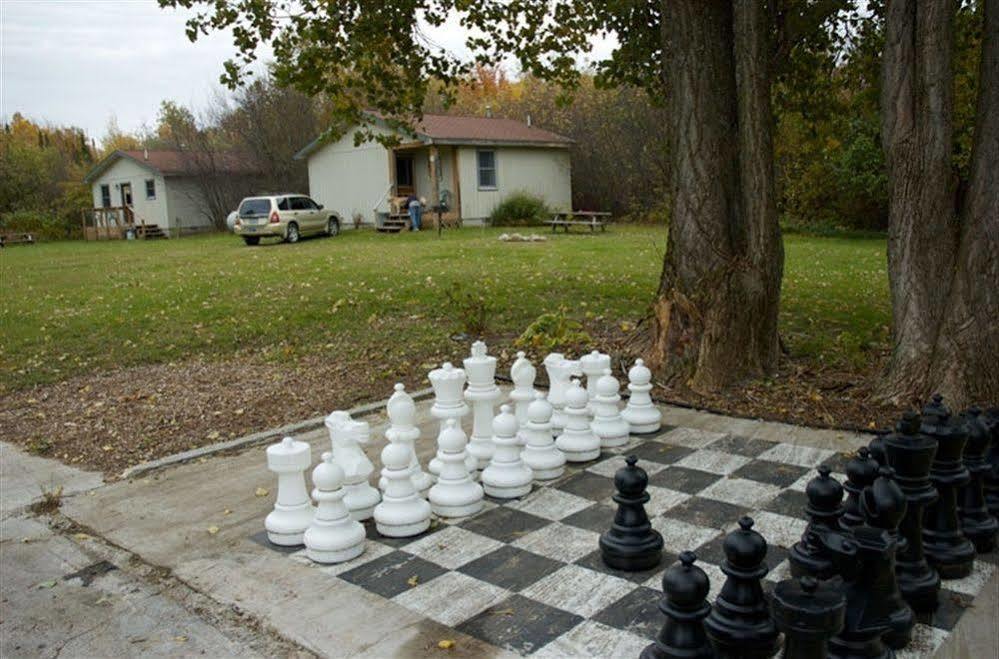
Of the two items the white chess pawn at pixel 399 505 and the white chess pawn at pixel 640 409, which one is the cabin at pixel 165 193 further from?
the white chess pawn at pixel 399 505

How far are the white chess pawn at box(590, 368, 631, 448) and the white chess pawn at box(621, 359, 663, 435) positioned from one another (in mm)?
129

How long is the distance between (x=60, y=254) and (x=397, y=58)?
18962 mm

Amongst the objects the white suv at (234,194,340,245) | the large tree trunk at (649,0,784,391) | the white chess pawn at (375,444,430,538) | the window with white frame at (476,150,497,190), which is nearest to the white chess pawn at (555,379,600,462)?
the white chess pawn at (375,444,430,538)

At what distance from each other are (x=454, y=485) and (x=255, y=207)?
21.3 m

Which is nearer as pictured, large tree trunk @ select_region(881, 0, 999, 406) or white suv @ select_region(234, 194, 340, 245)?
large tree trunk @ select_region(881, 0, 999, 406)

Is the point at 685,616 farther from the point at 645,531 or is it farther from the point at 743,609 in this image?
the point at 645,531

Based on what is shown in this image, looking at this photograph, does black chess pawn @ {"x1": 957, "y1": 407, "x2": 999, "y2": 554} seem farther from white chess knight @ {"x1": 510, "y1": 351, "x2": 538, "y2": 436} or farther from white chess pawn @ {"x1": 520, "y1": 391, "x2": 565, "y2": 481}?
white chess knight @ {"x1": 510, "y1": 351, "x2": 538, "y2": 436}

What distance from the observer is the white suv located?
907 inches

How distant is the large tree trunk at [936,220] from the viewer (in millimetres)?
4602

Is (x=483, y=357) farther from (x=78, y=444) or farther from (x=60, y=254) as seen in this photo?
(x=60, y=254)

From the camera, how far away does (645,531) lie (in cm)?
308

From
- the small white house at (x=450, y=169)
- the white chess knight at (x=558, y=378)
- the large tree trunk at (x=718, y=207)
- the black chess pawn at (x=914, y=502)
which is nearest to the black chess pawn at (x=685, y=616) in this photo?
the black chess pawn at (x=914, y=502)

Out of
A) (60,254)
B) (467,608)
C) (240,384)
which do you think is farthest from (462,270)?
(60,254)

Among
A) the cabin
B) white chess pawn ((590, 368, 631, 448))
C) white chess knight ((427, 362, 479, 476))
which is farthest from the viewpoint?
the cabin
